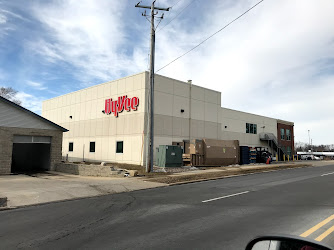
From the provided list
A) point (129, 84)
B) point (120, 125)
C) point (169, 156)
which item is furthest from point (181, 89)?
point (169, 156)

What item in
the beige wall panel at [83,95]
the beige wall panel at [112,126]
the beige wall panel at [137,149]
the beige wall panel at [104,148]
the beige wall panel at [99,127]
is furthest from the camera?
the beige wall panel at [83,95]

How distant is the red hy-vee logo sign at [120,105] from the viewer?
26.7 m

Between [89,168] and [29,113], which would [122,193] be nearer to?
[89,168]

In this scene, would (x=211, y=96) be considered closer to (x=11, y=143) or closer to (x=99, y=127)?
(x=99, y=127)

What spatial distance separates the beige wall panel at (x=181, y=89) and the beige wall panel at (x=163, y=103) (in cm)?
116

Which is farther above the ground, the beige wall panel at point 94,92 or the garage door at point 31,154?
the beige wall panel at point 94,92

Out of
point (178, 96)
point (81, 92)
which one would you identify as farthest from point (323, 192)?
point (81, 92)

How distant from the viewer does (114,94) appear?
96.2ft

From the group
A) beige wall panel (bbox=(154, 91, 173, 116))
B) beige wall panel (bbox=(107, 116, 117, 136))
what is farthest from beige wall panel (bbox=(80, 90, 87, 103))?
beige wall panel (bbox=(154, 91, 173, 116))

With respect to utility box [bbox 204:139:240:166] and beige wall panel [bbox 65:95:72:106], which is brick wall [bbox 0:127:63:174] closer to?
beige wall panel [bbox 65:95:72:106]

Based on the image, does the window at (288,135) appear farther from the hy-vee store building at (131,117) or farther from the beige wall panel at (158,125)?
the beige wall panel at (158,125)

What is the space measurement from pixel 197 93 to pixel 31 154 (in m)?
19.7

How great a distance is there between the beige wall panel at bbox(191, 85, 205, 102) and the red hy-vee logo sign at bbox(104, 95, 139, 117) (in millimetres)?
7672

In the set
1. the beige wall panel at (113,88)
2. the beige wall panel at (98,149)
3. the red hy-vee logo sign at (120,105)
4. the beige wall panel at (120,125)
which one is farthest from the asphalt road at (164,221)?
the beige wall panel at (98,149)
